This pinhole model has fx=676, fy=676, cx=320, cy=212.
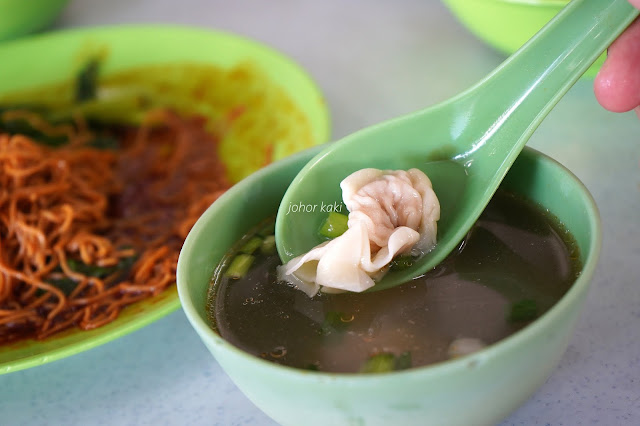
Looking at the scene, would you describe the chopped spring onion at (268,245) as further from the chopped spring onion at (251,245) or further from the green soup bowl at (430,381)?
Result: the green soup bowl at (430,381)

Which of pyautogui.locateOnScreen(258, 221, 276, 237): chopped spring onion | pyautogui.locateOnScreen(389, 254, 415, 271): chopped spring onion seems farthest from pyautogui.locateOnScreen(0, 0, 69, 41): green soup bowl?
pyautogui.locateOnScreen(389, 254, 415, 271): chopped spring onion

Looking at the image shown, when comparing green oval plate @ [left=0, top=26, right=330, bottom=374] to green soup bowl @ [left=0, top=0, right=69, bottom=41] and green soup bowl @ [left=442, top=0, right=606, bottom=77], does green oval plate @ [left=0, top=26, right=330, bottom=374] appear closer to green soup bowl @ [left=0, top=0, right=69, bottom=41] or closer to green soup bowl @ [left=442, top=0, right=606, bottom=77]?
green soup bowl @ [left=0, top=0, right=69, bottom=41]

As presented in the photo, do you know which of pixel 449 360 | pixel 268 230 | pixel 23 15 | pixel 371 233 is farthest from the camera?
pixel 23 15

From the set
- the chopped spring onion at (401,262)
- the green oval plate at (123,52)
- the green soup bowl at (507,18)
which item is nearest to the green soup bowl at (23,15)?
the green oval plate at (123,52)

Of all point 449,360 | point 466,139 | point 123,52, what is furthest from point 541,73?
point 123,52

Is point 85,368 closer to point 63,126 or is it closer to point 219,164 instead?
point 219,164

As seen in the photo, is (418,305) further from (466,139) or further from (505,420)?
(466,139)
